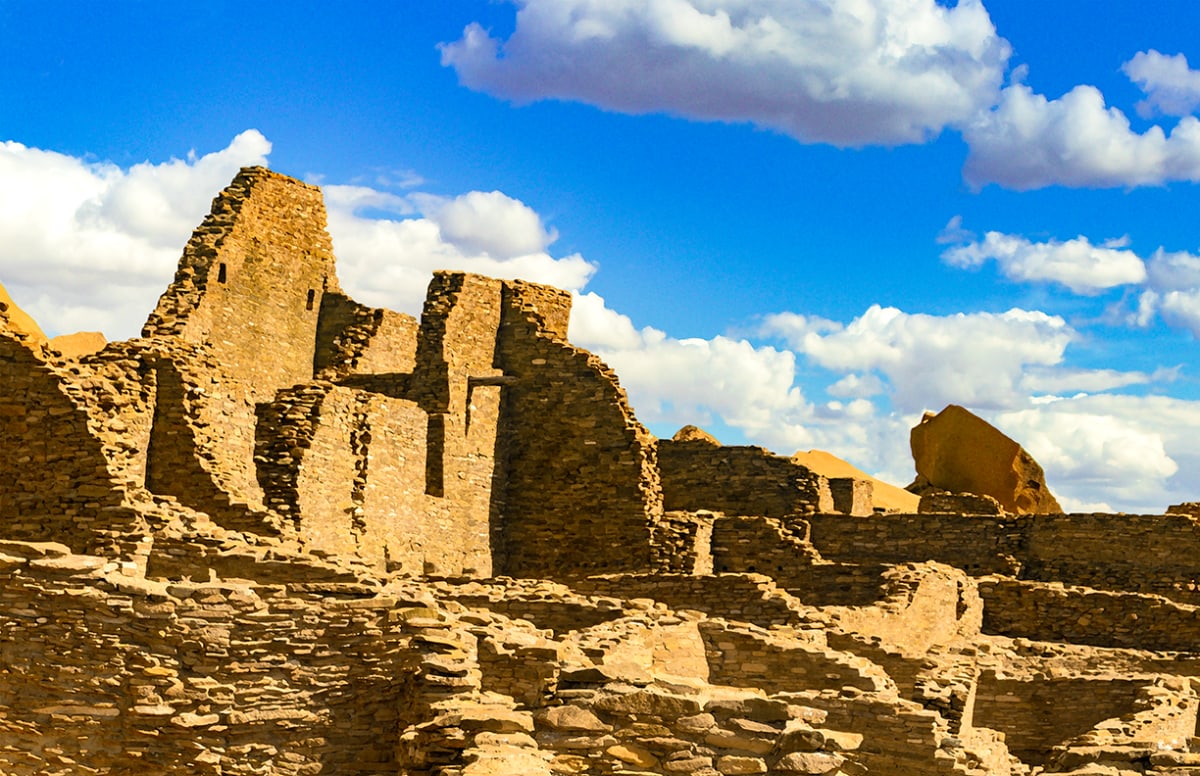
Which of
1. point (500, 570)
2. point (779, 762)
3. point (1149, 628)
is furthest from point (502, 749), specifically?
point (1149, 628)

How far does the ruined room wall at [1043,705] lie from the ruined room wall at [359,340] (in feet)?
37.9

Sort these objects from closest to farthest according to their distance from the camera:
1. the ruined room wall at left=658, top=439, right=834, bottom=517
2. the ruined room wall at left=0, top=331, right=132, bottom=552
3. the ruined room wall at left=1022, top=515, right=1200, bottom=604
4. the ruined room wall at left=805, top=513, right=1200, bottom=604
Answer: the ruined room wall at left=0, top=331, right=132, bottom=552 < the ruined room wall at left=1022, top=515, right=1200, bottom=604 < the ruined room wall at left=805, top=513, right=1200, bottom=604 < the ruined room wall at left=658, top=439, right=834, bottom=517

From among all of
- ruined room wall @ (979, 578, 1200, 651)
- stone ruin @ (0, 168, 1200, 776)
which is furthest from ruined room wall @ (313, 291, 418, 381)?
ruined room wall @ (979, 578, 1200, 651)

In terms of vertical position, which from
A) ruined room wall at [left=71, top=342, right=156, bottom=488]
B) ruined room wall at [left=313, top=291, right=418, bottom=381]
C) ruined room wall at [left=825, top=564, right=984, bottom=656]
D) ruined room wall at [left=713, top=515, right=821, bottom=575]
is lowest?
ruined room wall at [left=825, top=564, right=984, bottom=656]

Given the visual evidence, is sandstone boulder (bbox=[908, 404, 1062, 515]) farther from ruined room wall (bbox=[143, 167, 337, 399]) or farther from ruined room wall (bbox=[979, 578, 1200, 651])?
ruined room wall (bbox=[143, 167, 337, 399])

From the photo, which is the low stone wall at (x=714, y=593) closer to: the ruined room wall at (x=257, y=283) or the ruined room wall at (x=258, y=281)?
the ruined room wall at (x=257, y=283)

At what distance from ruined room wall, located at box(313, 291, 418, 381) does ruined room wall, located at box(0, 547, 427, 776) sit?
13616 mm

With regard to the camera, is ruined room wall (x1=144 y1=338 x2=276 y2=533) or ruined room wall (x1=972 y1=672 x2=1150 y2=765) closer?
ruined room wall (x1=144 y1=338 x2=276 y2=533)

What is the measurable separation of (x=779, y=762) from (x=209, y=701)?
17.0 feet

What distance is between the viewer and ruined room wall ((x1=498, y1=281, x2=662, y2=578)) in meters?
29.6

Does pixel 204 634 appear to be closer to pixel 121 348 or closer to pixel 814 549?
pixel 121 348

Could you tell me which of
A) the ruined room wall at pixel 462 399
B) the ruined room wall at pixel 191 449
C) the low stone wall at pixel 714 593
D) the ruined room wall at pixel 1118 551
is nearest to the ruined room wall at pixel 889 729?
the low stone wall at pixel 714 593

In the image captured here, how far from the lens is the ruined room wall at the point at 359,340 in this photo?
30609 millimetres

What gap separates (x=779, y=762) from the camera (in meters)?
13.8
